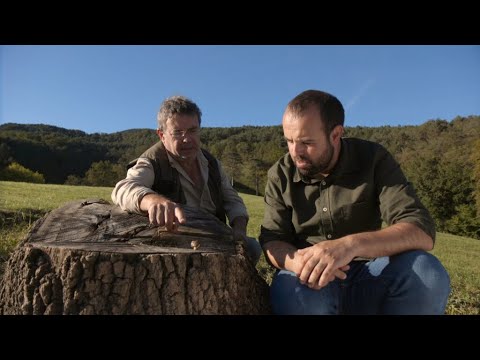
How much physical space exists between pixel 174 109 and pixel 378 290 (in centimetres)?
221

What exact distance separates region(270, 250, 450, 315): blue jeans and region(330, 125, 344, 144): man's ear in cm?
85

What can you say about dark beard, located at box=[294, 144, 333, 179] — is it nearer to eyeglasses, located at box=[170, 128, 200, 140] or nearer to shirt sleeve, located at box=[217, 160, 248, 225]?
shirt sleeve, located at box=[217, 160, 248, 225]

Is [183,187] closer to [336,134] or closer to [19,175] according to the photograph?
[336,134]

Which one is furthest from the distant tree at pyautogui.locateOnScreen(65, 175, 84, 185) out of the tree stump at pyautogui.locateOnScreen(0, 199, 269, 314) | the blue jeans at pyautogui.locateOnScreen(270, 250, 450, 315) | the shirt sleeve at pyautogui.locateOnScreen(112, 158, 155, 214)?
the blue jeans at pyautogui.locateOnScreen(270, 250, 450, 315)

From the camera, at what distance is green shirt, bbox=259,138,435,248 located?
262 cm

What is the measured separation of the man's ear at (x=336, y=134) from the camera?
2707 mm

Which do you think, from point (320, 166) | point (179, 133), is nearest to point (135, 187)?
point (179, 133)

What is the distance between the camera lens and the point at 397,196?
8.36 ft

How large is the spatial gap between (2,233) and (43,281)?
17.4ft
